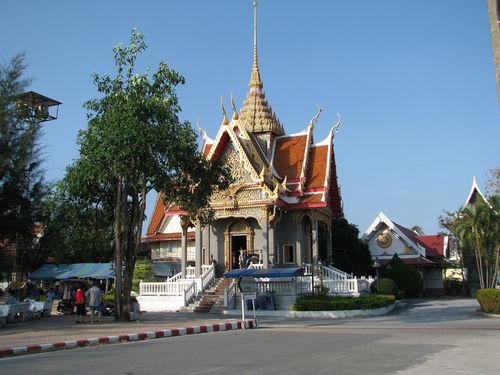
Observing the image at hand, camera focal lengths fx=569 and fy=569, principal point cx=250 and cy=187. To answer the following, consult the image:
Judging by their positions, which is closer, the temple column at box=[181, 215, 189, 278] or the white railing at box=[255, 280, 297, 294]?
the white railing at box=[255, 280, 297, 294]

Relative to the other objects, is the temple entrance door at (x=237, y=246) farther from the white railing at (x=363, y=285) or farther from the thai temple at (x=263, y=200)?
the white railing at (x=363, y=285)

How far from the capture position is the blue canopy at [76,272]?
93.0 ft

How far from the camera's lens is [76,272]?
94.3 ft

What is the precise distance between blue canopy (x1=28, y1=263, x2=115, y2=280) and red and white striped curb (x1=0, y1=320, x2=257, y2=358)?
12514mm

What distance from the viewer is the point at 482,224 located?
26516mm

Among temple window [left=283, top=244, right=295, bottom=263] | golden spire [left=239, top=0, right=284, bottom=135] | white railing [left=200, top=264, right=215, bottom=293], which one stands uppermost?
golden spire [left=239, top=0, right=284, bottom=135]

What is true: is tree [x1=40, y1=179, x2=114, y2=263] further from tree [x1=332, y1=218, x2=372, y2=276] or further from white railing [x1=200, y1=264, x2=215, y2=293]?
tree [x1=332, y1=218, x2=372, y2=276]

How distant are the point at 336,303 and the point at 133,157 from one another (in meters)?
10.1

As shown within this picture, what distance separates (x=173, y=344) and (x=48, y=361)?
333 centimetres

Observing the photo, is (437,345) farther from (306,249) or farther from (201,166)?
(306,249)

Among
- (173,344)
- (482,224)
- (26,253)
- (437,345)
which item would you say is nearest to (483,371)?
(437,345)

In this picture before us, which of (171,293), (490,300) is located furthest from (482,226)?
(171,293)

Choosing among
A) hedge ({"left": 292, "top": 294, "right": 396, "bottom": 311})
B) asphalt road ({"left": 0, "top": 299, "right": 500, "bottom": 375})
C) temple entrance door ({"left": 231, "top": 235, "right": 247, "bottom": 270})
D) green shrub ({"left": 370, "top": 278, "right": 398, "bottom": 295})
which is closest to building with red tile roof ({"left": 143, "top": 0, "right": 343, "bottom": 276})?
temple entrance door ({"left": 231, "top": 235, "right": 247, "bottom": 270})

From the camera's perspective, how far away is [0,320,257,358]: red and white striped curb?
37.4 ft
